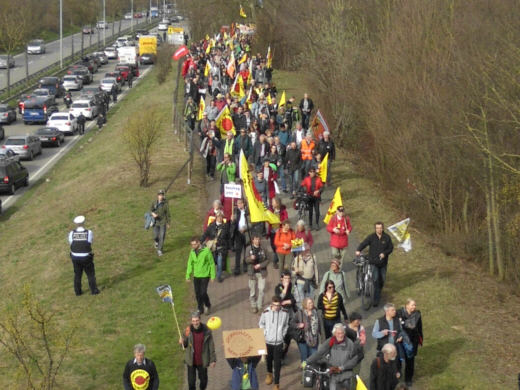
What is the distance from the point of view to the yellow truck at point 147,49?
84562 mm

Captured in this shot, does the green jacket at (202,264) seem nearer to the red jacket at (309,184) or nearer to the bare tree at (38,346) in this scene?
the bare tree at (38,346)

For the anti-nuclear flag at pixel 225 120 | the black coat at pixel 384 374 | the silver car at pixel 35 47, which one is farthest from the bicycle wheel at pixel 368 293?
the silver car at pixel 35 47

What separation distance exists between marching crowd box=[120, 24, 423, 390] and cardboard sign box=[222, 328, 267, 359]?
0.59ft

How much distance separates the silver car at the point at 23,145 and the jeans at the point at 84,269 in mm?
23173

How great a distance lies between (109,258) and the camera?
2192cm

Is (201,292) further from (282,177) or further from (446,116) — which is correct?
(282,177)

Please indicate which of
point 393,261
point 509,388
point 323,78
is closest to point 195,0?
point 323,78

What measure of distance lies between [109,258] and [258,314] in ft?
18.6

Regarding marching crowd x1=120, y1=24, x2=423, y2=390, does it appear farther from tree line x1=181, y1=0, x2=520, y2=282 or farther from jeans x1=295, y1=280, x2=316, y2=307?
tree line x1=181, y1=0, x2=520, y2=282

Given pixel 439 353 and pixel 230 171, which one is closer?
pixel 439 353

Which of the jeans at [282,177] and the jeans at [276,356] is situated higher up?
the jeans at [276,356]

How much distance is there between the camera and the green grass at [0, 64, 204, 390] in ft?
53.0

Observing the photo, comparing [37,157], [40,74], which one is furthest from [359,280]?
[40,74]

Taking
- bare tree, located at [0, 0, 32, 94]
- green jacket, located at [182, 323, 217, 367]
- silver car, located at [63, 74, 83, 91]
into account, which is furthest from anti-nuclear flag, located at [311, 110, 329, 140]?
silver car, located at [63, 74, 83, 91]
